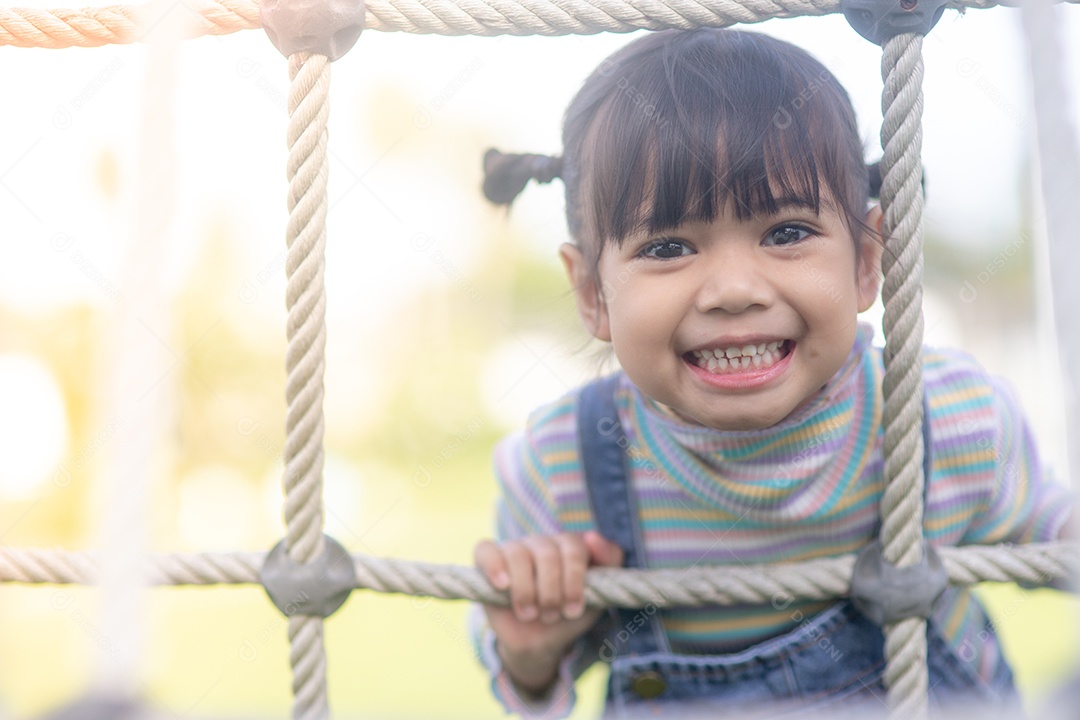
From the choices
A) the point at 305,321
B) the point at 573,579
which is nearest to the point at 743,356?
the point at 573,579

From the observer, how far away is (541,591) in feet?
2.60

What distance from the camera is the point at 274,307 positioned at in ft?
30.9

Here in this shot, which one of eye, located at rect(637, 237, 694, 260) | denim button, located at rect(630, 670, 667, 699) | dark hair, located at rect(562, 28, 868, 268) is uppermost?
dark hair, located at rect(562, 28, 868, 268)

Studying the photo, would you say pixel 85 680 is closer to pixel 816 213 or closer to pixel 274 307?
pixel 816 213

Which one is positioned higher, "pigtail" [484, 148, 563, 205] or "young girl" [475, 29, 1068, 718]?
"pigtail" [484, 148, 563, 205]

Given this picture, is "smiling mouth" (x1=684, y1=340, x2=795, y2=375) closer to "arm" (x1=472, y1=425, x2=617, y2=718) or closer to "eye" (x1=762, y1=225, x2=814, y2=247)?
"eye" (x1=762, y1=225, x2=814, y2=247)

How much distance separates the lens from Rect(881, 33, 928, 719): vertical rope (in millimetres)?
672

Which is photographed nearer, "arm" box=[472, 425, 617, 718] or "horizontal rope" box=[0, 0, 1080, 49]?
"horizontal rope" box=[0, 0, 1080, 49]

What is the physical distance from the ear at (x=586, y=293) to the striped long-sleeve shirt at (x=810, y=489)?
0.36 feet

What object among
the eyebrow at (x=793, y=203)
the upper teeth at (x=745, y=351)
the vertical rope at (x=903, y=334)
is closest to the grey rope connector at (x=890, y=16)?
the vertical rope at (x=903, y=334)

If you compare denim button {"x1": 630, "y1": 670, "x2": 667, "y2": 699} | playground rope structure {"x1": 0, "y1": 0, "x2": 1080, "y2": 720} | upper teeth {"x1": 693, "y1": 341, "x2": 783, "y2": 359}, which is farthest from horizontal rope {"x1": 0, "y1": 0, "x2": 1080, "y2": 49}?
denim button {"x1": 630, "y1": 670, "x2": 667, "y2": 699}

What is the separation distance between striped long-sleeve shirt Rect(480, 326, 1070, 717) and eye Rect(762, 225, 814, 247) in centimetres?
19

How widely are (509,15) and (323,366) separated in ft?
0.95

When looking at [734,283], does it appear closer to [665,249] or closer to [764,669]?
[665,249]
